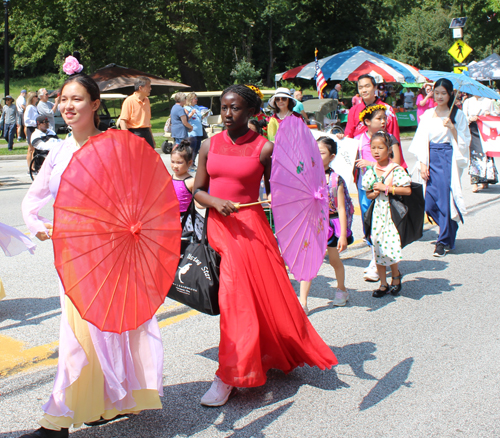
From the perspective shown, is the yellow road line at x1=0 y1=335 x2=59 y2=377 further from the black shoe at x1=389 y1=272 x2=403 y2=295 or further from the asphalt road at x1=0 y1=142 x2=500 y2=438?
the black shoe at x1=389 y1=272 x2=403 y2=295

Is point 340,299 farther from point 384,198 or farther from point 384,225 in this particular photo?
point 384,198

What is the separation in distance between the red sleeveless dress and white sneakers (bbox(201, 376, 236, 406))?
141 mm

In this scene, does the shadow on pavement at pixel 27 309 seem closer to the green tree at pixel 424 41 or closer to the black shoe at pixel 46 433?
the black shoe at pixel 46 433

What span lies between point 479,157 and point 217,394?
9.46 m

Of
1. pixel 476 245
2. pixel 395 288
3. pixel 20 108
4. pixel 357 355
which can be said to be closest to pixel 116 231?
pixel 357 355

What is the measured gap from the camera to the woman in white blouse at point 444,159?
7184 mm

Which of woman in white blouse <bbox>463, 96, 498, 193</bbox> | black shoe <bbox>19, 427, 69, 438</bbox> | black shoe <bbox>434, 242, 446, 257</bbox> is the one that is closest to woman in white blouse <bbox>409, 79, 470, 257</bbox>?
black shoe <bbox>434, 242, 446, 257</bbox>

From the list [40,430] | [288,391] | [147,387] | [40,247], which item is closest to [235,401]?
[288,391]

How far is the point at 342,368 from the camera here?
4.09 m

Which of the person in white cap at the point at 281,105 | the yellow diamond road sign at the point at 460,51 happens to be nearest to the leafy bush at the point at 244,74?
the yellow diamond road sign at the point at 460,51

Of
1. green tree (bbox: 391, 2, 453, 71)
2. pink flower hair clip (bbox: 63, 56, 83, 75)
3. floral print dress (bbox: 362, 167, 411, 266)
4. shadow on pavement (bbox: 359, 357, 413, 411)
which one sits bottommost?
shadow on pavement (bbox: 359, 357, 413, 411)

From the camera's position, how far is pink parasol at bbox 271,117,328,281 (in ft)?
10.9

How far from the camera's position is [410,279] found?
629cm

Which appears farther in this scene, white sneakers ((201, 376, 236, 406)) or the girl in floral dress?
the girl in floral dress
